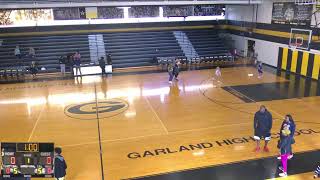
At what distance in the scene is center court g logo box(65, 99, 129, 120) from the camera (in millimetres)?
13445

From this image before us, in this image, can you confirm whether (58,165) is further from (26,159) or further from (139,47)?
(139,47)

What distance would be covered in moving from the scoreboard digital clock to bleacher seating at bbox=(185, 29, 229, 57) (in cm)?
2058

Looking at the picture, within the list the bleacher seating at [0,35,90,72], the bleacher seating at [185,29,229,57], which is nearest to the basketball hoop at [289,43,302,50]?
the bleacher seating at [185,29,229,57]

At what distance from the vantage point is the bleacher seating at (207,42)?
2646cm

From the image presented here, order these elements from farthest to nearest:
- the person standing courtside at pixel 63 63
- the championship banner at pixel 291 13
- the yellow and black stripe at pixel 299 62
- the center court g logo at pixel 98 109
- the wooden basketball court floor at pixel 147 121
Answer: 1. the person standing courtside at pixel 63 63
2. the championship banner at pixel 291 13
3. the yellow and black stripe at pixel 299 62
4. the center court g logo at pixel 98 109
5. the wooden basketball court floor at pixel 147 121

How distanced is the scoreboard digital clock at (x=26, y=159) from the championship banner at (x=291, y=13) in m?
17.5

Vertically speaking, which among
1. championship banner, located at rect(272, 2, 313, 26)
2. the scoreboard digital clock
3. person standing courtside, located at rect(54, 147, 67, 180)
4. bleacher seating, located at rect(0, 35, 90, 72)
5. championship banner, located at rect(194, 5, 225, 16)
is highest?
championship banner, located at rect(194, 5, 225, 16)

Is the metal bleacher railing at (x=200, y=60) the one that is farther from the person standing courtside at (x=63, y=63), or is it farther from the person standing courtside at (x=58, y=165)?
the person standing courtside at (x=58, y=165)

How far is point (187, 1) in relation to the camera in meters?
20.8

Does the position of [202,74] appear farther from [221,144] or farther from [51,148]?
[51,148]

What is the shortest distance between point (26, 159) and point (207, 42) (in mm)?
22909

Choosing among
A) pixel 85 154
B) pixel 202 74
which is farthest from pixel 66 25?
pixel 85 154

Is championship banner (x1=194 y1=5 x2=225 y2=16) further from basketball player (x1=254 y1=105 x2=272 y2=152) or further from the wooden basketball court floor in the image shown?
basketball player (x1=254 y1=105 x2=272 y2=152)

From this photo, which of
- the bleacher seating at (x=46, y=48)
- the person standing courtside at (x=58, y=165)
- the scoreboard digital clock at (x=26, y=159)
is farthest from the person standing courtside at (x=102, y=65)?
the scoreboard digital clock at (x=26, y=159)
